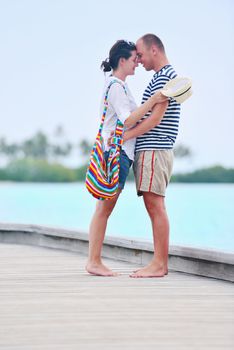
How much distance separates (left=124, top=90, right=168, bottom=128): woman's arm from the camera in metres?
5.14

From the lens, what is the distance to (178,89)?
5082mm

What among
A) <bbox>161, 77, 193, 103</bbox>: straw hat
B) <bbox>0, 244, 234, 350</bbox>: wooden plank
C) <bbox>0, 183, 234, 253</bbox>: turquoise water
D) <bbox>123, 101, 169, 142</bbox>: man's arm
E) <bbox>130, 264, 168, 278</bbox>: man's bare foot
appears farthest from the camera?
<bbox>0, 183, 234, 253</bbox>: turquoise water

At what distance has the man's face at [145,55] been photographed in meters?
5.34

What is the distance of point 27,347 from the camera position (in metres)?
3.39

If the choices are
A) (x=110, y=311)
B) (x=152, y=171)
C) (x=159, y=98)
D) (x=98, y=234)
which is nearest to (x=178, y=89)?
(x=159, y=98)

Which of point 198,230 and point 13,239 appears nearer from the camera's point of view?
point 13,239

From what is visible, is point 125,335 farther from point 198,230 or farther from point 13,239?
point 198,230

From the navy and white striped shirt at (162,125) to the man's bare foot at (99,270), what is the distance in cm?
68

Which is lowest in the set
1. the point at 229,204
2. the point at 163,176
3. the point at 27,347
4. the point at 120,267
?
the point at 27,347

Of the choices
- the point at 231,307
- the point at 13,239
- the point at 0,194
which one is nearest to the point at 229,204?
the point at 0,194

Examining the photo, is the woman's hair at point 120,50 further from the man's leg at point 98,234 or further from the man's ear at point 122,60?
the man's leg at point 98,234

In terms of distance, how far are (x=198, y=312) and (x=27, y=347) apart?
38.9 inches

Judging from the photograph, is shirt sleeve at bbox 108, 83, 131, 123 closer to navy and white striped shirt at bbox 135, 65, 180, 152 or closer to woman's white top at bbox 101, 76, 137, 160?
woman's white top at bbox 101, 76, 137, 160

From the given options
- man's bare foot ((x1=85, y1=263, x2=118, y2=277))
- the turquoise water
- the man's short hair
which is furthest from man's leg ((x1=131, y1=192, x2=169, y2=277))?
the turquoise water
